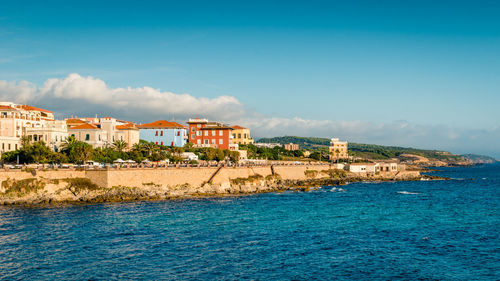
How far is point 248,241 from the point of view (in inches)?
1539

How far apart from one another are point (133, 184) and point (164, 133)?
154ft

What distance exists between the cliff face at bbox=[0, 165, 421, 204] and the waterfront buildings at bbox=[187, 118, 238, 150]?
30697 mm

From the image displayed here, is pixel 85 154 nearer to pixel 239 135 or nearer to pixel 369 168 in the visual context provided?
pixel 239 135

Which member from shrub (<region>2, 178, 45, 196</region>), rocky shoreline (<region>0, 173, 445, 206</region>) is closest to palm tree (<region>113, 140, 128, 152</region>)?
rocky shoreline (<region>0, 173, 445, 206</region>)

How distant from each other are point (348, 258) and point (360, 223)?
50.9 feet

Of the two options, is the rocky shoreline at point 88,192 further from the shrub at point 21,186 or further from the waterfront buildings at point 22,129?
the waterfront buildings at point 22,129

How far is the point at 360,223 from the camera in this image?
Result: 48.8 meters

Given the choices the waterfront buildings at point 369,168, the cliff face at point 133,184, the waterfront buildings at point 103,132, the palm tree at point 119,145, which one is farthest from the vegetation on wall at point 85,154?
the waterfront buildings at point 369,168

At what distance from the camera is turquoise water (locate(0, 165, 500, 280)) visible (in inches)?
1206

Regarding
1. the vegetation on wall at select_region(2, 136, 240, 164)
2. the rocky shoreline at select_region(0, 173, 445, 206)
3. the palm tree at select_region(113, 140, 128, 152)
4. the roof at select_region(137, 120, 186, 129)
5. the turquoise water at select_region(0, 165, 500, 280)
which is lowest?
the turquoise water at select_region(0, 165, 500, 280)

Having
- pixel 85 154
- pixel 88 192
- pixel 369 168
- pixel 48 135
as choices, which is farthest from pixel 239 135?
pixel 88 192

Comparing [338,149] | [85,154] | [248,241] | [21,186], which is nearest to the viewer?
→ [248,241]

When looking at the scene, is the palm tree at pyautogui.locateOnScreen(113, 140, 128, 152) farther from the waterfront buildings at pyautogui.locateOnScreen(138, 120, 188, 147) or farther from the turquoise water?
the turquoise water

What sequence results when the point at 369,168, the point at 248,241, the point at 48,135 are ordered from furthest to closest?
the point at 369,168 < the point at 48,135 < the point at 248,241
